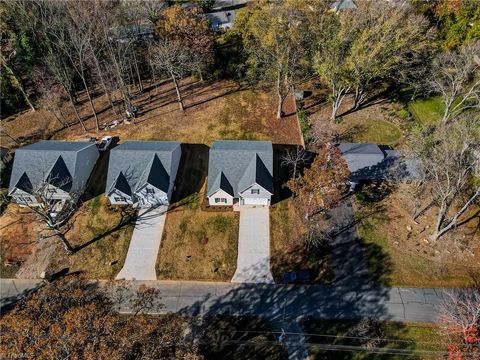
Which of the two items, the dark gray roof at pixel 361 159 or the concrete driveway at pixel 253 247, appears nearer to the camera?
the concrete driveway at pixel 253 247

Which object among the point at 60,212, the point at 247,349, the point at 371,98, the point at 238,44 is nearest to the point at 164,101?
the point at 238,44

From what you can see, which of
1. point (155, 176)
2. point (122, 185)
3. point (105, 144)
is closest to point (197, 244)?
point (155, 176)

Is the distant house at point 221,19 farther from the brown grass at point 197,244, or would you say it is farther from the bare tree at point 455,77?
the brown grass at point 197,244

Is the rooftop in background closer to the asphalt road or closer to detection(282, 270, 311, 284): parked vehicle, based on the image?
the asphalt road

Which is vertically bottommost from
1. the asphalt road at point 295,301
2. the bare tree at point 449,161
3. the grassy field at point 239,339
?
the grassy field at point 239,339

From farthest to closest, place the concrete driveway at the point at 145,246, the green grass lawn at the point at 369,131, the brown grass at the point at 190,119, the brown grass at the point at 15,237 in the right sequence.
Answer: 1. the brown grass at the point at 190,119
2. the green grass lawn at the point at 369,131
3. the brown grass at the point at 15,237
4. the concrete driveway at the point at 145,246

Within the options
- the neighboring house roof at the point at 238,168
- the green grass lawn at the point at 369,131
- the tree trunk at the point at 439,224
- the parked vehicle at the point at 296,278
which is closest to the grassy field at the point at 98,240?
the neighboring house roof at the point at 238,168
